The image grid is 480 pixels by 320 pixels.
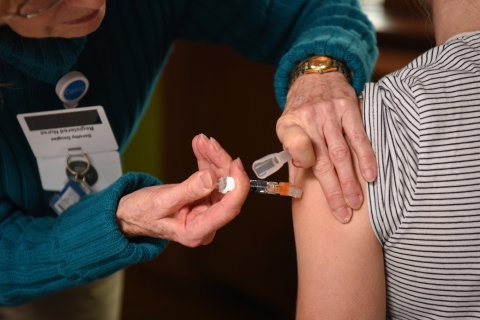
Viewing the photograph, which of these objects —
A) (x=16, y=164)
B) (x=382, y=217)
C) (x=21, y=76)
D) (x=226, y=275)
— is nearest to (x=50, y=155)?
(x=16, y=164)

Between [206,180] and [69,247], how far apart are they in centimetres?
40

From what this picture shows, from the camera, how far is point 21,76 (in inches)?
43.2

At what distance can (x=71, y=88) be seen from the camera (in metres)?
1.14

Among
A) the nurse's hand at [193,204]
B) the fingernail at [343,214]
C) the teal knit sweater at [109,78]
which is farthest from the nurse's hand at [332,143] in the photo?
the teal knit sweater at [109,78]

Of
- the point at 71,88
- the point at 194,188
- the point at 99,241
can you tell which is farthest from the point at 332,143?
the point at 71,88

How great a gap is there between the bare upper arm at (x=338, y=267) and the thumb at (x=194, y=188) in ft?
0.58

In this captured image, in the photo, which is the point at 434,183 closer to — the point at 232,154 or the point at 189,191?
the point at 189,191

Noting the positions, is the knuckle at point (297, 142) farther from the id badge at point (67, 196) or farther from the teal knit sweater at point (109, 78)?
the id badge at point (67, 196)

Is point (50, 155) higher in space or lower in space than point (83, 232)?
higher

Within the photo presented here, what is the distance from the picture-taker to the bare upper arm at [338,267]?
2.68ft

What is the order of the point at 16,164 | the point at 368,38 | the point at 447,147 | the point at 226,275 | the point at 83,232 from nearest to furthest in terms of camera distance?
the point at 447,147, the point at 83,232, the point at 16,164, the point at 368,38, the point at 226,275

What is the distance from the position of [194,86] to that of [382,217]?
171 centimetres

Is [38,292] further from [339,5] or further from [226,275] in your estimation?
[226,275]

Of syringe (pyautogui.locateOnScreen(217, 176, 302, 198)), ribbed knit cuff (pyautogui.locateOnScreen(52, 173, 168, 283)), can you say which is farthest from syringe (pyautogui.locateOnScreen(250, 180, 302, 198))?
ribbed knit cuff (pyautogui.locateOnScreen(52, 173, 168, 283))
